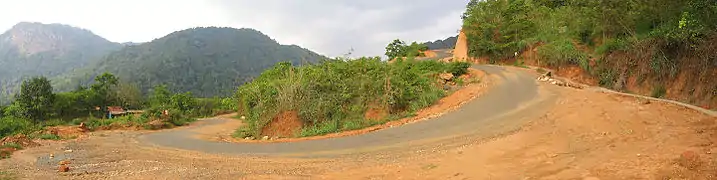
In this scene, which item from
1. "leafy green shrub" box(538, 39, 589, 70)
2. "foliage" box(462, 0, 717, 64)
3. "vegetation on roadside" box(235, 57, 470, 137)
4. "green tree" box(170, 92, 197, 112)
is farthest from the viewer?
"green tree" box(170, 92, 197, 112)

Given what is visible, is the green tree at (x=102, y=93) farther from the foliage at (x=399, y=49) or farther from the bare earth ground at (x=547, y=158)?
the bare earth ground at (x=547, y=158)

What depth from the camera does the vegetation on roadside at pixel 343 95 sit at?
16828mm

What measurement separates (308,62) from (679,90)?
582 inches

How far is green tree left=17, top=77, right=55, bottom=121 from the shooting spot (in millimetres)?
46750

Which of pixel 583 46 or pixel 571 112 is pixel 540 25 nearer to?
pixel 583 46

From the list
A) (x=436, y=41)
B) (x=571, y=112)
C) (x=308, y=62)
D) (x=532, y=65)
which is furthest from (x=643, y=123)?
(x=436, y=41)

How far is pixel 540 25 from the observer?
3191 cm

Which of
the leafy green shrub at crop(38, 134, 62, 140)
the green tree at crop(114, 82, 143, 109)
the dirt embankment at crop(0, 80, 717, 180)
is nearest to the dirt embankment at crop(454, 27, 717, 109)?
the dirt embankment at crop(0, 80, 717, 180)

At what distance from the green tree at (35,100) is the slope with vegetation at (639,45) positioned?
48.8 meters

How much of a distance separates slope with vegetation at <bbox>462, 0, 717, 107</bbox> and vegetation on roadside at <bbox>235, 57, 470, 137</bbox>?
23.6 feet

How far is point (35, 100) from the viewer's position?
155 feet

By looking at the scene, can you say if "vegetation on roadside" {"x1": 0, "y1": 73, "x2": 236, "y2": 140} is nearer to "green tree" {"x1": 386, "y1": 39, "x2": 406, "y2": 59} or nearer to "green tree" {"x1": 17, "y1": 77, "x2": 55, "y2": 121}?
"green tree" {"x1": 17, "y1": 77, "x2": 55, "y2": 121}

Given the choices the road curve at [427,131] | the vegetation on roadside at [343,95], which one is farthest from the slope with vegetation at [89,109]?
the road curve at [427,131]

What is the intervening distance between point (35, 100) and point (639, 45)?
54614 millimetres
